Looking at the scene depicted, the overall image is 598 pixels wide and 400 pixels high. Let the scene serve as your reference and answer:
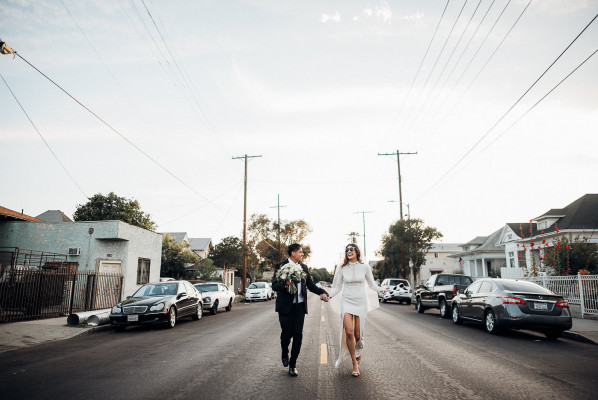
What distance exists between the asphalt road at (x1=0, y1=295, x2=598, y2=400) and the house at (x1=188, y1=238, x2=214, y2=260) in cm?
7239

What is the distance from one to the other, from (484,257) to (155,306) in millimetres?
43907

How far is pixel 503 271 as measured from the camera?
36625 mm

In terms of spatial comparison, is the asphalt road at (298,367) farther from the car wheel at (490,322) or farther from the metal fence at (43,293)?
the metal fence at (43,293)

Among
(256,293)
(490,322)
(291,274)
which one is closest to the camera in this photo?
(291,274)

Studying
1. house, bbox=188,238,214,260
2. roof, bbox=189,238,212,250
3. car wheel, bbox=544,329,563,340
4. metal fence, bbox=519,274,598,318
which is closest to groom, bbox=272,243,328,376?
car wheel, bbox=544,329,563,340

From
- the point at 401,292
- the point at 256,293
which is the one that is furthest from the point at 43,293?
the point at 401,292

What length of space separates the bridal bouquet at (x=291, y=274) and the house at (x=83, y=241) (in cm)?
1611

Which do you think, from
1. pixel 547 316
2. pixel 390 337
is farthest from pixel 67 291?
pixel 547 316

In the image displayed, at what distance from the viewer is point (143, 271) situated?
23.3m

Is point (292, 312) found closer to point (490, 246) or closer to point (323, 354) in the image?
point (323, 354)

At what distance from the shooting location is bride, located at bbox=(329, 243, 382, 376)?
20.4ft

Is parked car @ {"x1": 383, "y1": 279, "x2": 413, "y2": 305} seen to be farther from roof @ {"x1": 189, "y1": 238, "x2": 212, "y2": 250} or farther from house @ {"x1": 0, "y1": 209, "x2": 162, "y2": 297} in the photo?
roof @ {"x1": 189, "y1": 238, "x2": 212, "y2": 250}

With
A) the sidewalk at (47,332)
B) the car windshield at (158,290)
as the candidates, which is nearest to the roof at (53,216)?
the sidewalk at (47,332)

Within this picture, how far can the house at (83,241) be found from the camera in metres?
20.0
